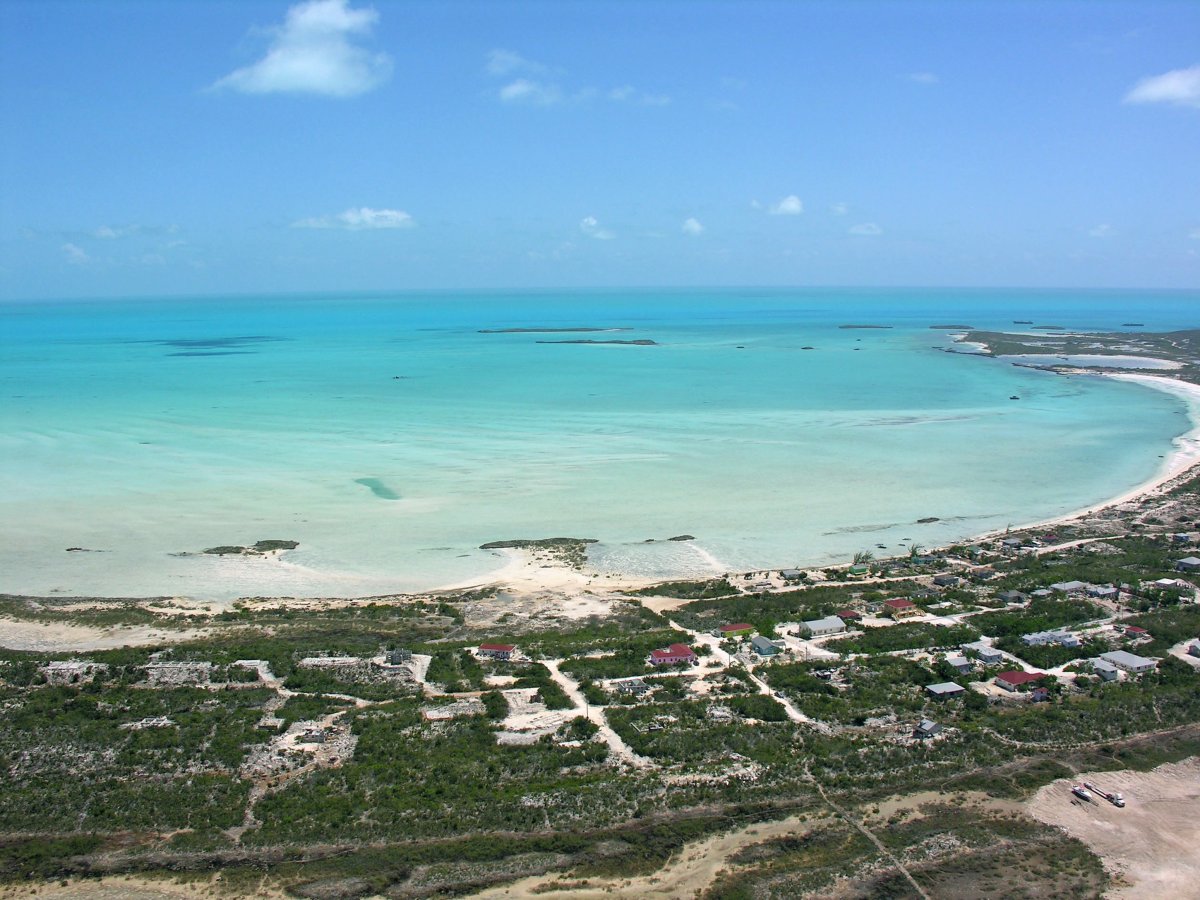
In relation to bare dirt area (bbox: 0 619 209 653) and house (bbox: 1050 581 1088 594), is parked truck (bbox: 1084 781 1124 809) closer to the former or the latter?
house (bbox: 1050 581 1088 594)

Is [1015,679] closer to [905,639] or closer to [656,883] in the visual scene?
[905,639]

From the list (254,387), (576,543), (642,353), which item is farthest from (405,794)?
(642,353)

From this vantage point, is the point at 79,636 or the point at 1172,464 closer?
the point at 79,636

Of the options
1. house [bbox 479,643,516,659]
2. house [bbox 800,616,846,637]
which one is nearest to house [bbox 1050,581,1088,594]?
house [bbox 800,616,846,637]

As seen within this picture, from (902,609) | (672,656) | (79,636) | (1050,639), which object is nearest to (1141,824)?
(1050,639)

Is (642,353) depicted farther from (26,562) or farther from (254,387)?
(26,562)

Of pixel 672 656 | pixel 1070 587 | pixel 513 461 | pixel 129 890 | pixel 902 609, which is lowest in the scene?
pixel 129 890

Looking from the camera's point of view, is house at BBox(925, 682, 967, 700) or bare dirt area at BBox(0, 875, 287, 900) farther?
house at BBox(925, 682, 967, 700)
